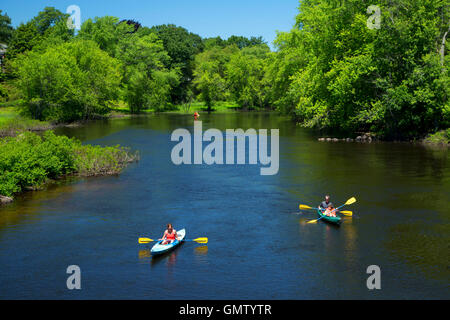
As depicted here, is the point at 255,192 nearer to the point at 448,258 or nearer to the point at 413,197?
the point at 413,197

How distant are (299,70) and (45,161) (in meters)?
55.7

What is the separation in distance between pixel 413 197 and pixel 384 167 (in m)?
11.5

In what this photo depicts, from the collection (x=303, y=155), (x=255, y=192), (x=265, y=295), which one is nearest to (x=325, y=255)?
(x=265, y=295)

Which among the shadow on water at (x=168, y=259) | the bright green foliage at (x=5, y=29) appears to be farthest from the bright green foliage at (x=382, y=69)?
the bright green foliage at (x=5, y=29)

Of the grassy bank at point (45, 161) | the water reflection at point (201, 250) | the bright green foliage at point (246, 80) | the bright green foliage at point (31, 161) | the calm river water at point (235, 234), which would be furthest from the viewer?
the bright green foliage at point (246, 80)

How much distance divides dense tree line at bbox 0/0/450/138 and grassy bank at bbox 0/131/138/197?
3294 centimetres

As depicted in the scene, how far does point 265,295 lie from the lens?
71.0 ft

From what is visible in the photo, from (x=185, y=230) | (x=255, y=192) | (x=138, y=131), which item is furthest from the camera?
(x=138, y=131)

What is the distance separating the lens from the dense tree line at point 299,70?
199 feet

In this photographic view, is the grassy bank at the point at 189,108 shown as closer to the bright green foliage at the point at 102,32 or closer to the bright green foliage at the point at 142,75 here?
the bright green foliage at the point at 142,75

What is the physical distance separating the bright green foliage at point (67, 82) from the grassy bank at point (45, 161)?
44.9m

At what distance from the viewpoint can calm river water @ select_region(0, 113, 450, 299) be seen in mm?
22484

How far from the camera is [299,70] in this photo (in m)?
86.6

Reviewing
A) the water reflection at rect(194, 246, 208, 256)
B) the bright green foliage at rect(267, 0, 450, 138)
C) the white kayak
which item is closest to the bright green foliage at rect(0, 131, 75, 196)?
the white kayak
